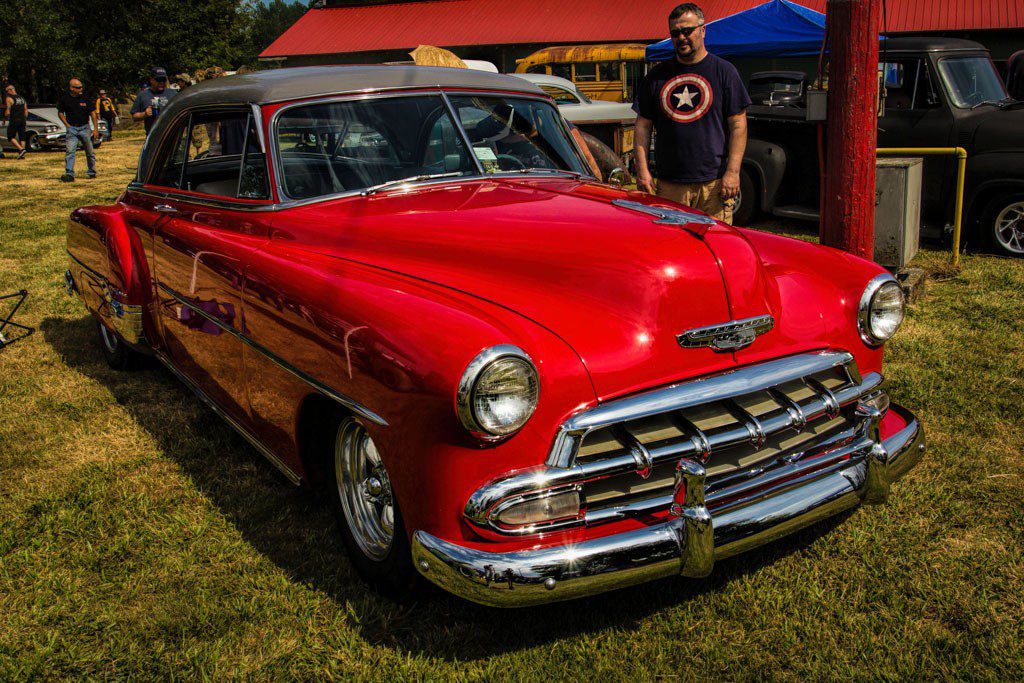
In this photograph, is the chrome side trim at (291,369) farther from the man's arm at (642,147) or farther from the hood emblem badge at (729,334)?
the man's arm at (642,147)

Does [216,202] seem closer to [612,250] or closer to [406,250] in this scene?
[406,250]

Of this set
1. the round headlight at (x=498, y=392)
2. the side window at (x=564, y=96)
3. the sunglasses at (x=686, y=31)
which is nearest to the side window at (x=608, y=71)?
the side window at (x=564, y=96)

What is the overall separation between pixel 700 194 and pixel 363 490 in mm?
3167

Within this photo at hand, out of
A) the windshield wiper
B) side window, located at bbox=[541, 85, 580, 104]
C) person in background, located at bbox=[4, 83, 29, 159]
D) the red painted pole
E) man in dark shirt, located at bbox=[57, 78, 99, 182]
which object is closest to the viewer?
the windshield wiper

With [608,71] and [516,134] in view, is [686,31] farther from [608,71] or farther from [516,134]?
[608,71]

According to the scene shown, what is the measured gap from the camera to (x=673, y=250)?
263cm

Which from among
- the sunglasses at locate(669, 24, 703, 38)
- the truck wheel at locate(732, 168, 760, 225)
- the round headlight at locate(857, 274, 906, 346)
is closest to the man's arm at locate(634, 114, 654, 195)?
the sunglasses at locate(669, 24, 703, 38)

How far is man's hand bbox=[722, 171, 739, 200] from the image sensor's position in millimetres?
4824

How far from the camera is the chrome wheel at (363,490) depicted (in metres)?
2.64

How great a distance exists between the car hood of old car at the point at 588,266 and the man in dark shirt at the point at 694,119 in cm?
199

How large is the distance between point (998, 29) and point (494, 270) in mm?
22262

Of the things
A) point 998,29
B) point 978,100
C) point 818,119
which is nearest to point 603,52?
point 998,29

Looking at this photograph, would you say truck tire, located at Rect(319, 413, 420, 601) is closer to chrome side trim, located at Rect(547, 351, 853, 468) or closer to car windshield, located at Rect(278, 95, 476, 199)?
chrome side trim, located at Rect(547, 351, 853, 468)

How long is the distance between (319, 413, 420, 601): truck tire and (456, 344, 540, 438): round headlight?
56 centimetres
